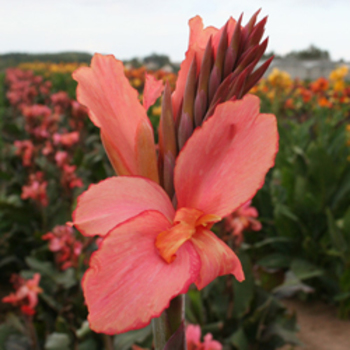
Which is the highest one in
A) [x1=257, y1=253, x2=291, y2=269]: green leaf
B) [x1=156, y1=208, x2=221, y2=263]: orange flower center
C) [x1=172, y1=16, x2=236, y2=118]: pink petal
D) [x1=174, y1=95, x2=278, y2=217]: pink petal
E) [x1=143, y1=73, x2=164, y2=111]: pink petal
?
[x1=172, y1=16, x2=236, y2=118]: pink petal

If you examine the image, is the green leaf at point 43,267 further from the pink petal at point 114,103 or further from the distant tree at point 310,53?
the distant tree at point 310,53

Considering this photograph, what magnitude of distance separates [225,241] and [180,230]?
147cm

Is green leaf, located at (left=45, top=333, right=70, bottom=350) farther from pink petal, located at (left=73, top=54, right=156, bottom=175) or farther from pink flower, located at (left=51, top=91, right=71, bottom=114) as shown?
pink flower, located at (left=51, top=91, right=71, bottom=114)

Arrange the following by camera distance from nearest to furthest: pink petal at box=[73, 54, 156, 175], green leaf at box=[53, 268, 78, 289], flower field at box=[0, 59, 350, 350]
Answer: pink petal at box=[73, 54, 156, 175]
flower field at box=[0, 59, 350, 350]
green leaf at box=[53, 268, 78, 289]

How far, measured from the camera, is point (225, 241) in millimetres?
1740

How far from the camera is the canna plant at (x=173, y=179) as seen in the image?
27cm

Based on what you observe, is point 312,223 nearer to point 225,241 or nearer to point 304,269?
point 304,269

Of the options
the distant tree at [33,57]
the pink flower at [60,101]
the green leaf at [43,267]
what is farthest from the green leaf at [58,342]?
the distant tree at [33,57]

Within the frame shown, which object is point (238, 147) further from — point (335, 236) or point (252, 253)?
point (252, 253)

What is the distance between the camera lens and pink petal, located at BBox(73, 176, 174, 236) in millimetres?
304

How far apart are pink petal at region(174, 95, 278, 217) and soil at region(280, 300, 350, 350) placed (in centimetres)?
240

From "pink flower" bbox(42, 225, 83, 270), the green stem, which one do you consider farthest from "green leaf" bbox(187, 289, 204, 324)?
the green stem

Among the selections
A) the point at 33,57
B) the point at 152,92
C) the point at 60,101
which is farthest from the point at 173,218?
the point at 33,57

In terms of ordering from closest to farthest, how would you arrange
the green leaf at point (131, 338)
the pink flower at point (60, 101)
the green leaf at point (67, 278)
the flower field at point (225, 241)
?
the green leaf at point (131, 338) → the flower field at point (225, 241) → the green leaf at point (67, 278) → the pink flower at point (60, 101)
